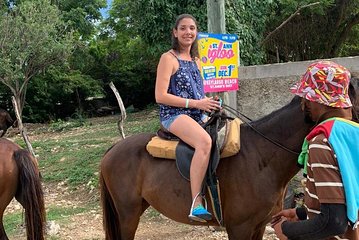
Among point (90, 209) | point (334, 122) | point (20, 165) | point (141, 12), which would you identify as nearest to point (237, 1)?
point (141, 12)

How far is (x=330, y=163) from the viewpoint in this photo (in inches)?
55.7

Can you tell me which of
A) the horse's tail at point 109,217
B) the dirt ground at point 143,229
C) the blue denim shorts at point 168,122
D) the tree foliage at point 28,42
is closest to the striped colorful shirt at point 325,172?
the blue denim shorts at point 168,122

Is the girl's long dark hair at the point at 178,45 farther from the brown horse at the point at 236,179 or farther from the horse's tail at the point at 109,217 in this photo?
the horse's tail at the point at 109,217

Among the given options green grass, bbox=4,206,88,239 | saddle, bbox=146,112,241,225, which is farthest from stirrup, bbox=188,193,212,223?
green grass, bbox=4,206,88,239

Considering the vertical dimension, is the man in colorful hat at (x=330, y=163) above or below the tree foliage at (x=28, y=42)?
below

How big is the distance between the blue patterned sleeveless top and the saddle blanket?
208 millimetres

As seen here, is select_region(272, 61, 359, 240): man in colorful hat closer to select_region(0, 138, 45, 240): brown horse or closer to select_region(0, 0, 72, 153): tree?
select_region(0, 138, 45, 240): brown horse

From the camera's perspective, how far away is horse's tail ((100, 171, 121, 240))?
11.6 feet

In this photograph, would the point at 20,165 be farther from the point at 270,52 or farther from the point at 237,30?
the point at 270,52

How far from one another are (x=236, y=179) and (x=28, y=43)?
16747mm

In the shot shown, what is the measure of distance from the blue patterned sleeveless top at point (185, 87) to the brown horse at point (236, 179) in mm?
410

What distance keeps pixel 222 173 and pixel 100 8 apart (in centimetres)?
2401

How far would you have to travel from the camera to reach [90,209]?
634cm

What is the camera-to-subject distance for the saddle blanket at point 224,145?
113 inches
